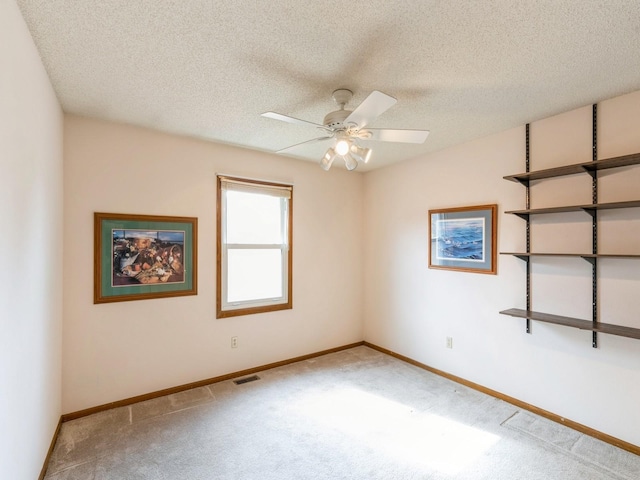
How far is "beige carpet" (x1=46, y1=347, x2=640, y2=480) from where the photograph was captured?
6.88 feet

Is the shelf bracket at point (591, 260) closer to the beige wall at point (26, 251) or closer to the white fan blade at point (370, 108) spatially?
the white fan blade at point (370, 108)

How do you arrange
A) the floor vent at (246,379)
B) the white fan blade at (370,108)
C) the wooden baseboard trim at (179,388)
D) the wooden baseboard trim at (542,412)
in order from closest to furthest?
the white fan blade at (370,108), the wooden baseboard trim at (542,412), the wooden baseboard trim at (179,388), the floor vent at (246,379)

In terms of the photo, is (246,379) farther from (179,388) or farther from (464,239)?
(464,239)

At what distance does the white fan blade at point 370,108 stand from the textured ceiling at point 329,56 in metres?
0.29

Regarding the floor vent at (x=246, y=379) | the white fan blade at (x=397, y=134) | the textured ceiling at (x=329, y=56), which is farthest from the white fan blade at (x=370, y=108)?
the floor vent at (x=246, y=379)

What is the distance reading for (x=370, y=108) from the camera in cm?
187

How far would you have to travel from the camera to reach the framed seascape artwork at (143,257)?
9.29 feet

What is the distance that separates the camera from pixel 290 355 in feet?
13.1

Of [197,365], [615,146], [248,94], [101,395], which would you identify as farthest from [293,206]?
[615,146]

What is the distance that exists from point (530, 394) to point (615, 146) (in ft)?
7.01

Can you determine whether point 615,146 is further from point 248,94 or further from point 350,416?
point 350,416

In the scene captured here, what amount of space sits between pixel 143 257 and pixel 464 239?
3197 mm

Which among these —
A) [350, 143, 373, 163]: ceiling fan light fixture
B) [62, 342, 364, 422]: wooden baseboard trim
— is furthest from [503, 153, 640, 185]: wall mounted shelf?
[62, 342, 364, 422]: wooden baseboard trim

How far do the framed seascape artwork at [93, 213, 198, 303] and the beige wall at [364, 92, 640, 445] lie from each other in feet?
8.23
